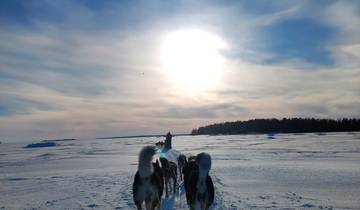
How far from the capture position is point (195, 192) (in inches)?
262

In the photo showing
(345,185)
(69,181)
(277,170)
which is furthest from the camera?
(277,170)

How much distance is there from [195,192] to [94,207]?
3.00m

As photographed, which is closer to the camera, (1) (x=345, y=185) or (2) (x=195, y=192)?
(2) (x=195, y=192)

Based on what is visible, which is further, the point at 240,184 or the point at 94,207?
the point at 240,184

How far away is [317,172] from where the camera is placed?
14.4 meters

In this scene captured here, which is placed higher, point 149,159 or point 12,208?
point 149,159

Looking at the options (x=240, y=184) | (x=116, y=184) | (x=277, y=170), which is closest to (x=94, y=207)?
(x=116, y=184)

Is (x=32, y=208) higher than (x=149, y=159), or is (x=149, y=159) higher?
(x=149, y=159)

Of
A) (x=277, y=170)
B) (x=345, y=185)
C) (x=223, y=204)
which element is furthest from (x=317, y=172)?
(x=223, y=204)

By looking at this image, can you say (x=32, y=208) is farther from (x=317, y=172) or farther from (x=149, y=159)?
(x=317, y=172)

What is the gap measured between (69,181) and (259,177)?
21.8 ft

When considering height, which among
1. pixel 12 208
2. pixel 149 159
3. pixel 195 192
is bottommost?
pixel 12 208

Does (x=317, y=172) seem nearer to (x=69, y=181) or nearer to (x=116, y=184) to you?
(x=116, y=184)

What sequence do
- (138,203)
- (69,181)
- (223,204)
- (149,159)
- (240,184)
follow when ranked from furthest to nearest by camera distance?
(69,181), (240,184), (223,204), (138,203), (149,159)
